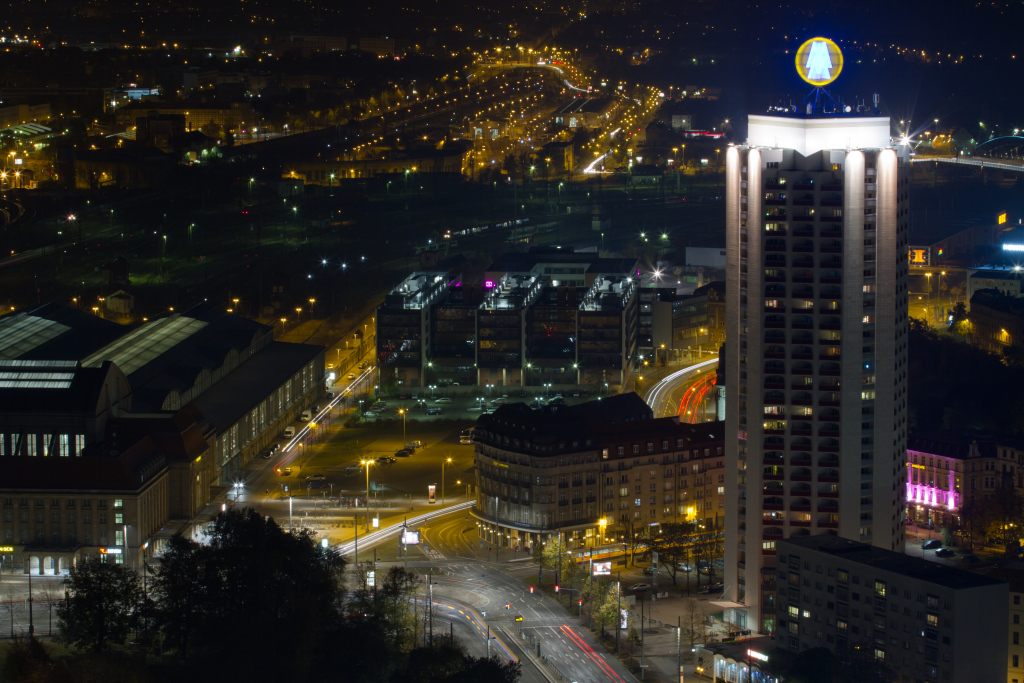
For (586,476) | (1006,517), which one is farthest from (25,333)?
(1006,517)

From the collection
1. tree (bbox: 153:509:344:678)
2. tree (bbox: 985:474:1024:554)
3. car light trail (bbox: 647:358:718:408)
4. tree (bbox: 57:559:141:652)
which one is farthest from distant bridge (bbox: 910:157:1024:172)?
tree (bbox: 57:559:141:652)

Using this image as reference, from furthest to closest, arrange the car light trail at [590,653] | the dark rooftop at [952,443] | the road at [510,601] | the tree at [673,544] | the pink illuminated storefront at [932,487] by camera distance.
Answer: the dark rooftop at [952,443] → the pink illuminated storefront at [932,487] → the tree at [673,544] → the road at [510,601] → the car light trail at [590,653]

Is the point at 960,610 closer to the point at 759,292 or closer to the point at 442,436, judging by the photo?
the point at 759,292

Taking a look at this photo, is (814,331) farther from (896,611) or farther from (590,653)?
(590,653)

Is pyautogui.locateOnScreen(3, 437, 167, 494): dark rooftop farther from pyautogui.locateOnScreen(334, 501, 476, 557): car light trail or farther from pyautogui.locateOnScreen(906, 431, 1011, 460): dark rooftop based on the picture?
pyautogui.locateOnScreen(906, 431, 1011, 460): dark rooftop

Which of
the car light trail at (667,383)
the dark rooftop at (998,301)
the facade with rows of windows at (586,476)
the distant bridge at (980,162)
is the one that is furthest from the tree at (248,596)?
the distant bridge at (980,162)

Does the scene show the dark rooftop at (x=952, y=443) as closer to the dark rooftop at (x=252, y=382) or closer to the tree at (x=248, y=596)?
the tree at (x=248, y=596)

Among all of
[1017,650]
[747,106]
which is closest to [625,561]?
[1017,650]
